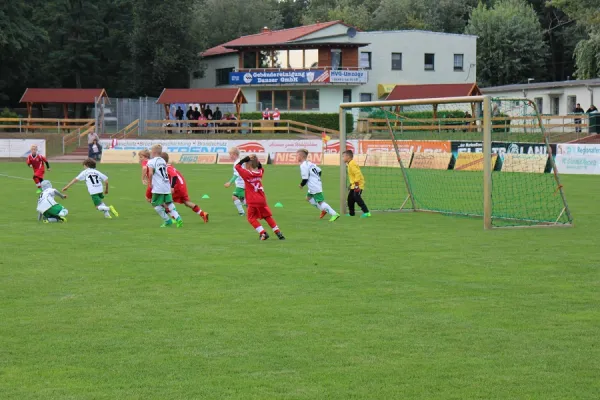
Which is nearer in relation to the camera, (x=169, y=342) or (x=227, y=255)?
(x=169, y=342)

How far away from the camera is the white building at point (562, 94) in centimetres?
5431

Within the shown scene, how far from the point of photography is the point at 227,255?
46.5 ft

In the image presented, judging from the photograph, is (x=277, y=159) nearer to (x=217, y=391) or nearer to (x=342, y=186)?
(x=342, y=186)

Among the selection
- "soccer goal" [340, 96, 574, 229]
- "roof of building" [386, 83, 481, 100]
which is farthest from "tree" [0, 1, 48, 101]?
"soccer goal" [340, 96, 574, 229]

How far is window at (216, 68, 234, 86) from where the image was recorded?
77800 mm

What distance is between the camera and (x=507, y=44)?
80.4 meters

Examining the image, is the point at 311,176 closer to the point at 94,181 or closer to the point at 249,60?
the point at 94,181

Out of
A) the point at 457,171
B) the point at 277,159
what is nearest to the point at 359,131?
the point at 277,159

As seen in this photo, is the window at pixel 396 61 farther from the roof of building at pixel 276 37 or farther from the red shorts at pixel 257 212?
the red shorts at pixel 257 212

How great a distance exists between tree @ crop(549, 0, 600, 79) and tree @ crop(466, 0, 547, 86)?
21250 mm

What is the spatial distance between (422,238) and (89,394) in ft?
33.9

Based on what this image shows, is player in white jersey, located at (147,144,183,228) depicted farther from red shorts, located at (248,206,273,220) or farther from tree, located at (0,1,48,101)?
tree, located at (0,1,48,101)

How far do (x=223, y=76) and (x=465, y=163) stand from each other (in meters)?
43.9

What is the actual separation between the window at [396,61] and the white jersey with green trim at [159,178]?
188 ft
